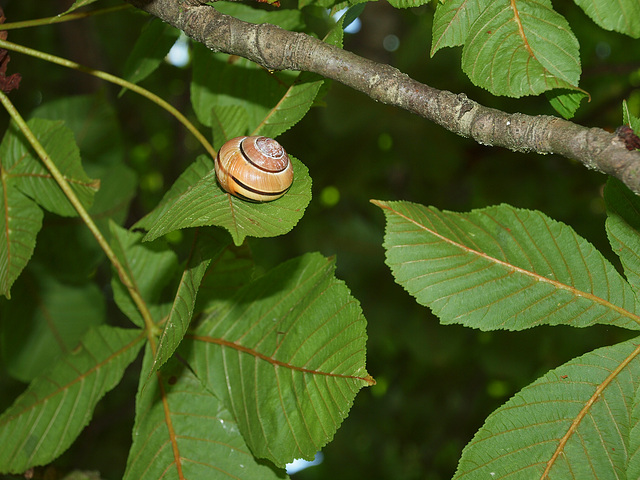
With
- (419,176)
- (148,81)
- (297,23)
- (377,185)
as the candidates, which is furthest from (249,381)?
(377,185)

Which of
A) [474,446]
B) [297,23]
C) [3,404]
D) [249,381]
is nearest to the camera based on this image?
[474,446]

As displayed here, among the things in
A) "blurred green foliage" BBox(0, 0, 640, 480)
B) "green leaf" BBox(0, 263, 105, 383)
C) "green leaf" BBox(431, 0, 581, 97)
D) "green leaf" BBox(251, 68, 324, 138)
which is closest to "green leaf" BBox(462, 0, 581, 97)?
"green leaf" BBox(431, 0, 581, 97)

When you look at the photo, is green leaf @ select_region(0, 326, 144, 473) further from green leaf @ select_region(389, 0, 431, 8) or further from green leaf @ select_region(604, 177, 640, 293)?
green leaf @ select_region(604, 177, 640, 293)

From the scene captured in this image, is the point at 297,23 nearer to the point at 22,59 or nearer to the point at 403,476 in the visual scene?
the point at 22,59

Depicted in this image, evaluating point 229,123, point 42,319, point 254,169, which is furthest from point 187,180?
point 42,319

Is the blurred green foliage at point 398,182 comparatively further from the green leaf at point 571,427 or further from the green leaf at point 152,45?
the green leaf at point 571,427
